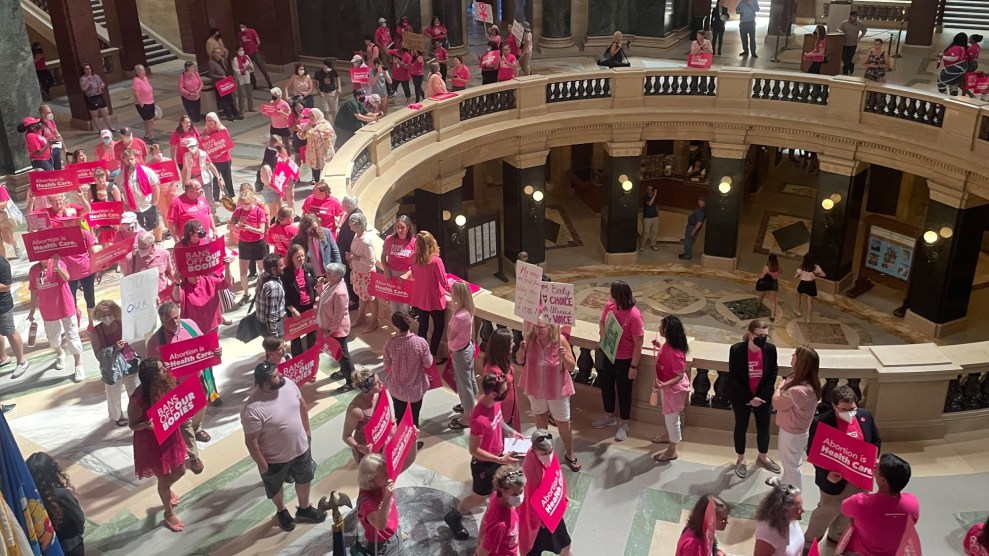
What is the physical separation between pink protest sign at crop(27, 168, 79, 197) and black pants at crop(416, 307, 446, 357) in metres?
5.87

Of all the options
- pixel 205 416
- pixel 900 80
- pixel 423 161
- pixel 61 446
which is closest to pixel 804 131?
pixel 900 80

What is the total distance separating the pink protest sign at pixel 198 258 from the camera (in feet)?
30.7

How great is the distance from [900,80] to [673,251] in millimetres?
6378

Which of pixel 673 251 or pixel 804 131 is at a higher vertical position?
pixel 804 131

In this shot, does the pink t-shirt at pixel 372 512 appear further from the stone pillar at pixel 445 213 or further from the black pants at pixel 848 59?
the black pants at pixel 848 59

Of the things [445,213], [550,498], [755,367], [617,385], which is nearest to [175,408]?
[550,498]

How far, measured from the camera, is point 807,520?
769 cm

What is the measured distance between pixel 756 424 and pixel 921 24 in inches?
763

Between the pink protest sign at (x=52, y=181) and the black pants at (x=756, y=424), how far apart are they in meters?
9.26

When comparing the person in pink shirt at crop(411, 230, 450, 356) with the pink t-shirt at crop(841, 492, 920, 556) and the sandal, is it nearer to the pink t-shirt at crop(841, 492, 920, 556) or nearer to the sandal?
the sandal

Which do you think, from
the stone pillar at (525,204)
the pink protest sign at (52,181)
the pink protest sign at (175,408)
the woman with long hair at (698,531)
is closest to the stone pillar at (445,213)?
the stone pillar at (525,204)

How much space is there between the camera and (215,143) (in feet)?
46.4

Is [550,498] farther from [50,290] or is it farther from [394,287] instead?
[50,290]

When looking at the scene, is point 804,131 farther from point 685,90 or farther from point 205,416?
point 205,416
